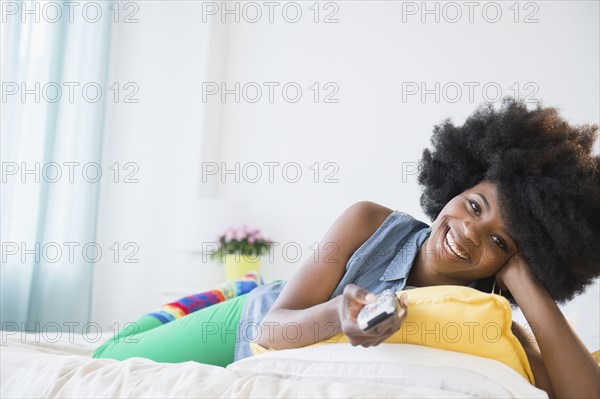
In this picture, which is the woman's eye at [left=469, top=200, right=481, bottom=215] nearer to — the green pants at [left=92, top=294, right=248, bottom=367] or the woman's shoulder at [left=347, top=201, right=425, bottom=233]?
the woman's shoulder at [left=347, top=201, right=425, bottom=233]

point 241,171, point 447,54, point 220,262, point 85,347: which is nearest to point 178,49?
point 241,171

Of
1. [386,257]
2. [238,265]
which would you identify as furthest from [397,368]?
[238,265]

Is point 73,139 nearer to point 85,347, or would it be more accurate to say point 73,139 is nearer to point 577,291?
point 85,347

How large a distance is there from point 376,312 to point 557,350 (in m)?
0.52

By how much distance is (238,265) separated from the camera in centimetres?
337

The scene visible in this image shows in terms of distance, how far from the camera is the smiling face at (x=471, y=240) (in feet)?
4.29

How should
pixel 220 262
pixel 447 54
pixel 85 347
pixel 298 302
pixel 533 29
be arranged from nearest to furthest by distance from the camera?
1. pixel 298 302
2. pixel 85 347
3. pixel 533 29
4. pixel 447 54
5. pixel 220 262

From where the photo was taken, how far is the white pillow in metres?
0.95

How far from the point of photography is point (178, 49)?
3857mm

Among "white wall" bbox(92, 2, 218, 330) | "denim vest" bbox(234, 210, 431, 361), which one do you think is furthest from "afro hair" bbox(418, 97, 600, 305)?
"white wall" bbox(92, 2, 218, 330)

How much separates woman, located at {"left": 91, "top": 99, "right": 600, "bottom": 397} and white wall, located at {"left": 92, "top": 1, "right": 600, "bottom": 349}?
6.05 ft

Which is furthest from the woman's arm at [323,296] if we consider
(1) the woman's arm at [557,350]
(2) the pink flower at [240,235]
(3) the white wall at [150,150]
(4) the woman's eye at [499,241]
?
(3) the white wall at [150,150]

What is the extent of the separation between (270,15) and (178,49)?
65 cm

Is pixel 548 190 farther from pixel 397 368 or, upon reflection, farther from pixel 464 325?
pixel 397 368
